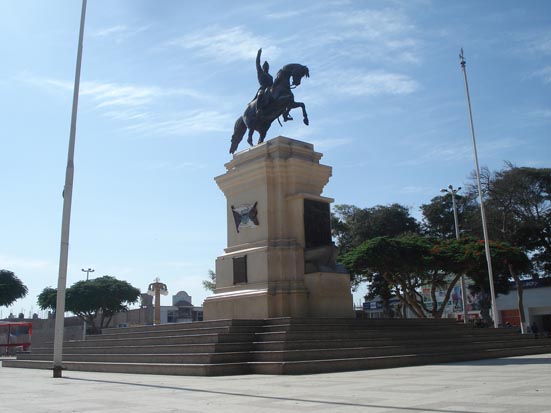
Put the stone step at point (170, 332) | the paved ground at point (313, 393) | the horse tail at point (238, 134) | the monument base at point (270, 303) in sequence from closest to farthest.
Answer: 1. the paved ground at point (313, 393)
2. the stone step at point (170, 332)
3. the monument base at point (270, 303)
4. the horse tail at point (238, 134)

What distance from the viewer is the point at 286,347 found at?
1318 cm

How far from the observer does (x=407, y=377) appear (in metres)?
10.4

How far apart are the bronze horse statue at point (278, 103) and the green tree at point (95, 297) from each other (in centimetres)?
4678

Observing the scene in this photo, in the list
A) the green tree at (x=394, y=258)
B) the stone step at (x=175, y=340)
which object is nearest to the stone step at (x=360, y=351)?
the stone step at (x=175, y=340)

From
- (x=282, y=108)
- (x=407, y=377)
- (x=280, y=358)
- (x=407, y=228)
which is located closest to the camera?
(x=407, y=377)

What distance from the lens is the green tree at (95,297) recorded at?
207ft

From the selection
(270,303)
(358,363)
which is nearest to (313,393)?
(358,363)

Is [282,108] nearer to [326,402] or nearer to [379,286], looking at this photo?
[326,402]

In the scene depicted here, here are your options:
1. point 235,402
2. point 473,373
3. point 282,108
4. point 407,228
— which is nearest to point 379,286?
point 407,228

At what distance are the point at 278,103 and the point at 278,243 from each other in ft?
17.3

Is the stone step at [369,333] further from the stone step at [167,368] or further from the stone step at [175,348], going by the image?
the stone step at [167,368]

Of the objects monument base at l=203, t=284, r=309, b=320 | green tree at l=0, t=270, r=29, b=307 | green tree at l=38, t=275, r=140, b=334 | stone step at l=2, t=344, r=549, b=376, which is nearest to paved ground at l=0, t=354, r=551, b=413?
stone step at l=2, t=344, r=549, b=376

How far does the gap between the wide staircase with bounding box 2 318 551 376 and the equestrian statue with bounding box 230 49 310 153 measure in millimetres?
7927

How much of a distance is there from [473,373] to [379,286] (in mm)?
36001
